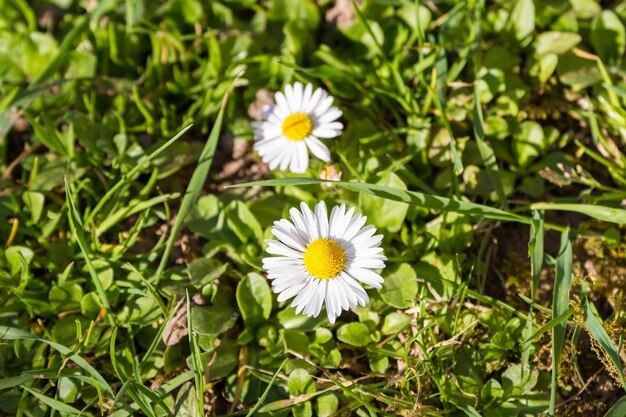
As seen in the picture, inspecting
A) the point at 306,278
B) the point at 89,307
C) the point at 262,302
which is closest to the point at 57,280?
the point at 89,307

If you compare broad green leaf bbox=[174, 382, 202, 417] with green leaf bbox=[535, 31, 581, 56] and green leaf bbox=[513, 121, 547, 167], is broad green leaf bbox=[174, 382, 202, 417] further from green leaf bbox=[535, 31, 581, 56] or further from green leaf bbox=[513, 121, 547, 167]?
green leaf bbox=[535, 31, 581, 56]

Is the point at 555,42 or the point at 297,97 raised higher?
the point at 555,42

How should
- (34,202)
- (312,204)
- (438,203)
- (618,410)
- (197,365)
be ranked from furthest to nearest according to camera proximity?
(34,202) → (312,204) → (438,203) → (197,365) → (618,410)

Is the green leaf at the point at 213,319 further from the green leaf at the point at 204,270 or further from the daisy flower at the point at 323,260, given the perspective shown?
the daisy flower at the point at 323,260

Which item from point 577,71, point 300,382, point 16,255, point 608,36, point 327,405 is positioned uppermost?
point 608,36

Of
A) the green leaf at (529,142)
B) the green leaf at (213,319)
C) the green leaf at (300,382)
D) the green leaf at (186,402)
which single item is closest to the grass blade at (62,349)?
the green leaf at (186,402)

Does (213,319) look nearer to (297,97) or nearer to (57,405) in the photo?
(57,405)

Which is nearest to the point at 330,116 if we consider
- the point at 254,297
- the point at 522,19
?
the point at 254,297
